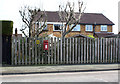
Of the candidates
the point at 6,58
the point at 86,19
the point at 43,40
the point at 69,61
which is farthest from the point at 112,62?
the point at 86,19

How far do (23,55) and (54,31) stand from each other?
2561cm

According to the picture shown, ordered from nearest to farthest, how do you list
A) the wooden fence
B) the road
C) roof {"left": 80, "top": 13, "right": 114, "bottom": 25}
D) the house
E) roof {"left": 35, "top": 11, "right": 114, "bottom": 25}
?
the road
the wooden fence
the house
roof {"left": 35, "top": 11, "right": 114, "bottom": 25}
roof {"left": 80, "top": 13, "right": 114, "bottom": 25}

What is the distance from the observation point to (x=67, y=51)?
1540 cm

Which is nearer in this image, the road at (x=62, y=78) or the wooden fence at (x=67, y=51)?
the road at (x=62, y=78)

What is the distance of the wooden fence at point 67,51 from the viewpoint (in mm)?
14625

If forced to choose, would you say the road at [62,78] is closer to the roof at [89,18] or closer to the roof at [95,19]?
the roof at [89,18]

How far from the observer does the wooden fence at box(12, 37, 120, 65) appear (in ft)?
48.0

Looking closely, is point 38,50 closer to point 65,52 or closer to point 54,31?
point 65,52

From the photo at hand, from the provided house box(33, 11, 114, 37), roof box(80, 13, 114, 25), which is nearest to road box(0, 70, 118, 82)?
house box(33, 11, 114, 37)

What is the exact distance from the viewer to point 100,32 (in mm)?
42156

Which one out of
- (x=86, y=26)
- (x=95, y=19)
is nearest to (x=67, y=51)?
(x=86, y=26)

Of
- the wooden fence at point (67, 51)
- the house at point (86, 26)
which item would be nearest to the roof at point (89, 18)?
the house at point (86, 26)

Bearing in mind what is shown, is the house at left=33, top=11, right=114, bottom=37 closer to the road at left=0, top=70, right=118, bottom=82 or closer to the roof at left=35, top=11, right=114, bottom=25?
the roof at left=35, top=11, right=114, bottom=25

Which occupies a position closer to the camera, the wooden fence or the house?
the wooden fence
